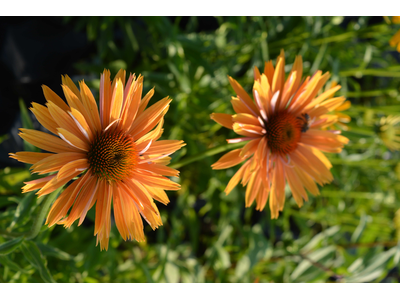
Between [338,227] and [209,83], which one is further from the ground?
[209,83]

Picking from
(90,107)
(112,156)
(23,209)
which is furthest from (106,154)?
(23,209)

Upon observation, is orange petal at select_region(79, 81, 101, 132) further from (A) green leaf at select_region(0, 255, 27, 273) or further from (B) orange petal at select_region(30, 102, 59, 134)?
(A) green leaf at select_region(0, 255, 27, 273)

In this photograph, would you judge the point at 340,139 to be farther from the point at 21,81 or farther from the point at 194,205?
the point at 21,81

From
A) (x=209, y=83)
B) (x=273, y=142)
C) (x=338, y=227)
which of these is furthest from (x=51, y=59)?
(x=338, y=227)

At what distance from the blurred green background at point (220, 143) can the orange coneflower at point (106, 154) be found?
393mm

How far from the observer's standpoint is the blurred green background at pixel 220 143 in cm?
123

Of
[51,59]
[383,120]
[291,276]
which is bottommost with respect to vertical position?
[291,276]

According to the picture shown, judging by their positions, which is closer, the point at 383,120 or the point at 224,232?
the point at 383,120

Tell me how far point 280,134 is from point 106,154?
0.53 meters

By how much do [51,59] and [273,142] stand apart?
134 centimetres

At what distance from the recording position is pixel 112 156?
65 centimetres

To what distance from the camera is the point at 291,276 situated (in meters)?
1.55

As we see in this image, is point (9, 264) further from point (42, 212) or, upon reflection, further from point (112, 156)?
point (112, 156)
